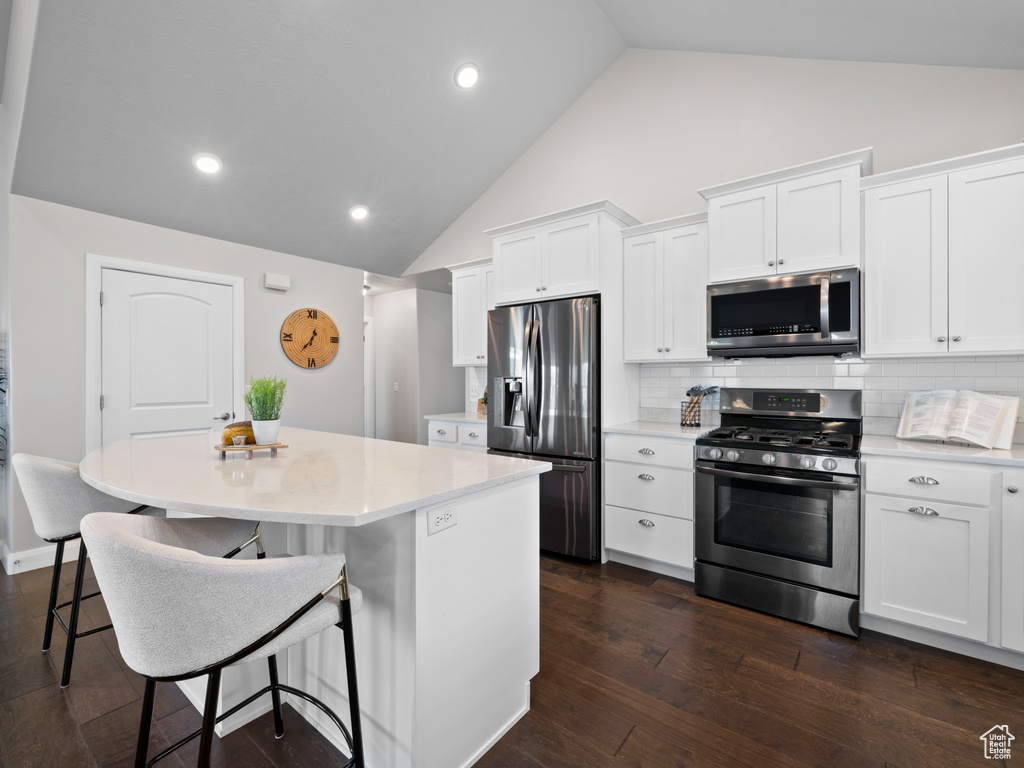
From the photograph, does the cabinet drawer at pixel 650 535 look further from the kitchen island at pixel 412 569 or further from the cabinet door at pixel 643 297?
the kitchen island at pixel 412 569

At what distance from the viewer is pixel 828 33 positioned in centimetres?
264

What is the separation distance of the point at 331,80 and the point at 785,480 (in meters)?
3.56

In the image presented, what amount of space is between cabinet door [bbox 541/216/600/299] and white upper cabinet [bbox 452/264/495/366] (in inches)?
32.4

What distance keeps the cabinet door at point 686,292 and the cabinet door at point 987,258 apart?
116cm

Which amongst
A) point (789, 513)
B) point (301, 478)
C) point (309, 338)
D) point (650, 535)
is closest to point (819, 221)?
point (789, 513)

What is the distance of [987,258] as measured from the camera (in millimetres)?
2199

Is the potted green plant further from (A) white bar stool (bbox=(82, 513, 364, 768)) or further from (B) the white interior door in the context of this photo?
(B) the white interior door

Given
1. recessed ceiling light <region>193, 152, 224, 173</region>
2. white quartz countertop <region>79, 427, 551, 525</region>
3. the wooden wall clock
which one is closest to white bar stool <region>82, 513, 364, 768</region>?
white quartz countertop <region>79, 427, 551, 525</region>

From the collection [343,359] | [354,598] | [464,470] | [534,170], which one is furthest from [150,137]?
[354,598]

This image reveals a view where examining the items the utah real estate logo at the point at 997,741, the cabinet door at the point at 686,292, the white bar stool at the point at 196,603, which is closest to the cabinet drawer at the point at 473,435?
the cabinet door at the point at 686,292

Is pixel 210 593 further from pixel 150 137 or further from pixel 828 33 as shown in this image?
pixel 828 33

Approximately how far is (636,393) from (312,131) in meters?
2.97

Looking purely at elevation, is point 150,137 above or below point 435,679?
A: above

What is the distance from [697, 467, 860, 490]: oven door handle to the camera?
2.29m
